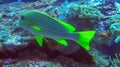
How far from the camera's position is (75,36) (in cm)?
205

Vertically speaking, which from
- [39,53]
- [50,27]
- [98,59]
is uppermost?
[50,27]

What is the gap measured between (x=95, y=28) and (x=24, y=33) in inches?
56.1

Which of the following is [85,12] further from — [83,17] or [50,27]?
[50,27]

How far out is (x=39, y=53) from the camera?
4.05 meters

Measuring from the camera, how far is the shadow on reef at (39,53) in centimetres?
394

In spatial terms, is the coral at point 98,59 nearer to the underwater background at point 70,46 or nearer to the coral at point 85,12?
the underwater background at point 70,46

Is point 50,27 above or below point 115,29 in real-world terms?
above

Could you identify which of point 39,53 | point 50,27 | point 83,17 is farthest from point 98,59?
point 50,27

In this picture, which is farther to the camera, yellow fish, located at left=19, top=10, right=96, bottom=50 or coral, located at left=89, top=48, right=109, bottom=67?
coral, located at left=89, top=48, right=109, bottom=67

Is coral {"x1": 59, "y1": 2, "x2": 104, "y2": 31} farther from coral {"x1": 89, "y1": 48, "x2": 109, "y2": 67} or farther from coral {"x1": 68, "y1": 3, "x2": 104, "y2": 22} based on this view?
coral {"x1": 89, "y1": 48, "x2": 109, "y2": 67}

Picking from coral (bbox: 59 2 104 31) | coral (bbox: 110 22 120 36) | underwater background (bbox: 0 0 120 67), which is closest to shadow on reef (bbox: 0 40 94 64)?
underwater background (bbox: 0 0 120 67)

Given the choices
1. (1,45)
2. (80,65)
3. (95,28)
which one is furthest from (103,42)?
(1,45)

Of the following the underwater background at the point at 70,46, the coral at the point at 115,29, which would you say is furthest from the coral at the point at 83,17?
the coral at the point at 115,29

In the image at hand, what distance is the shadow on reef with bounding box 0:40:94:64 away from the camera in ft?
12.9
